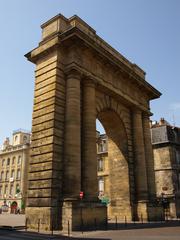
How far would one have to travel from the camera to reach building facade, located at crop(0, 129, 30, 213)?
170 feet

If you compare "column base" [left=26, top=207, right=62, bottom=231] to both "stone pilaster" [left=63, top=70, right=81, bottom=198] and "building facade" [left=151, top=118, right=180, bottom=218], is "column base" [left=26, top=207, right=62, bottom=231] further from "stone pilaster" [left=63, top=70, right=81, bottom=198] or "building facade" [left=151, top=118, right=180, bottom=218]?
"building facade" [left=151, top=118, right=180, bottom=218]

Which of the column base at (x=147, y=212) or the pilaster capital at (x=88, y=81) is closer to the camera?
the pilaster capital at (x=88, y=81)

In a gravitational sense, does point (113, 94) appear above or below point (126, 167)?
above

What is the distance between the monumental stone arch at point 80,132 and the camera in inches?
629

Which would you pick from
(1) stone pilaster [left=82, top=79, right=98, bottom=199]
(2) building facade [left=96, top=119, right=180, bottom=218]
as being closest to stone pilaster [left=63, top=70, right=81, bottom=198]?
(1) stone pilaster [left=82, top=79, right=98, bottom=199]

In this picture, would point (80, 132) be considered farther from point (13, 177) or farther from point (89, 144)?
point (13, 177)

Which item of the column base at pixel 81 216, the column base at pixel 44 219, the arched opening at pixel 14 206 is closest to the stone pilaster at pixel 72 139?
the column base at pixel 81 216

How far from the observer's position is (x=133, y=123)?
2486 cm

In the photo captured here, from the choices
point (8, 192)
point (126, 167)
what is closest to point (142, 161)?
point (126, 167)

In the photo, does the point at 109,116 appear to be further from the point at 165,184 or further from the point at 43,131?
the point at 165,184

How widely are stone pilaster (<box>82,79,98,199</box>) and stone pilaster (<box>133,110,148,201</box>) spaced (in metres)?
6.82

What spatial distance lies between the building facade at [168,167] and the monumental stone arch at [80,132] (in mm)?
Result: 10626

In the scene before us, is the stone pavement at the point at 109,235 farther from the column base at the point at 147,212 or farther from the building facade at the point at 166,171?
the building facade at the point at 166,171

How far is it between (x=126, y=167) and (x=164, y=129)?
14.9 metres
